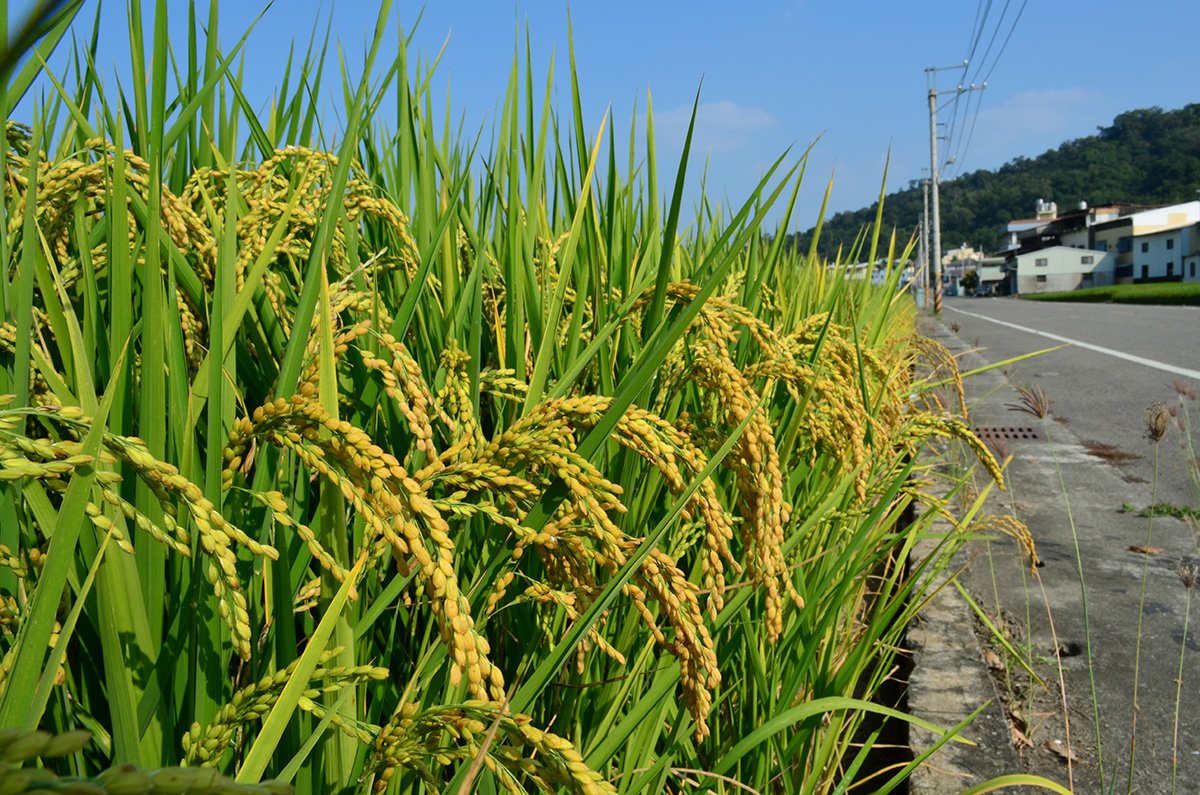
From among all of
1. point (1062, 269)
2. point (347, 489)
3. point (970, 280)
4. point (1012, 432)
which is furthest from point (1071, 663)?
point (970, 280)

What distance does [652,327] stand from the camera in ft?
4.16

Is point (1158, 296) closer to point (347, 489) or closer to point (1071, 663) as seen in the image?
Answer: point (1071, 663)

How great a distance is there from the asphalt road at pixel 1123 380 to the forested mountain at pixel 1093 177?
84.8m

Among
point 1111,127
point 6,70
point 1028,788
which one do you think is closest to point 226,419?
point 6,70

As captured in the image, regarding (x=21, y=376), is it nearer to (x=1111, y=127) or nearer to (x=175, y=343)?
(x=175, y=343)

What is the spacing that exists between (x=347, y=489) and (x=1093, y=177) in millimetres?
122148

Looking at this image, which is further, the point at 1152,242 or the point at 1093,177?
the point at 1093,177

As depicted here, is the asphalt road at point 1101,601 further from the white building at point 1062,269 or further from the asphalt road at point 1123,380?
the white building at point 1062,269

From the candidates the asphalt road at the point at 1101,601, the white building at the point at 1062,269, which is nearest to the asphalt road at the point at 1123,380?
the asphalt road at the point at 1101,601

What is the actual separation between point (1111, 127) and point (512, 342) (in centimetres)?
13106

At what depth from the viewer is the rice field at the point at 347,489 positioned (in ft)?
2.45

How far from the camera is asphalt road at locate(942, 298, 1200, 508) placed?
5.48 m

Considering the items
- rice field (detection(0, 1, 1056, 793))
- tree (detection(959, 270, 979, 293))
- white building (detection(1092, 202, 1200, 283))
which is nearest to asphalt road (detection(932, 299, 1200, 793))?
rice field (detection(0, 1, 1056, 793))

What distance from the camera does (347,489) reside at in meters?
0.73
